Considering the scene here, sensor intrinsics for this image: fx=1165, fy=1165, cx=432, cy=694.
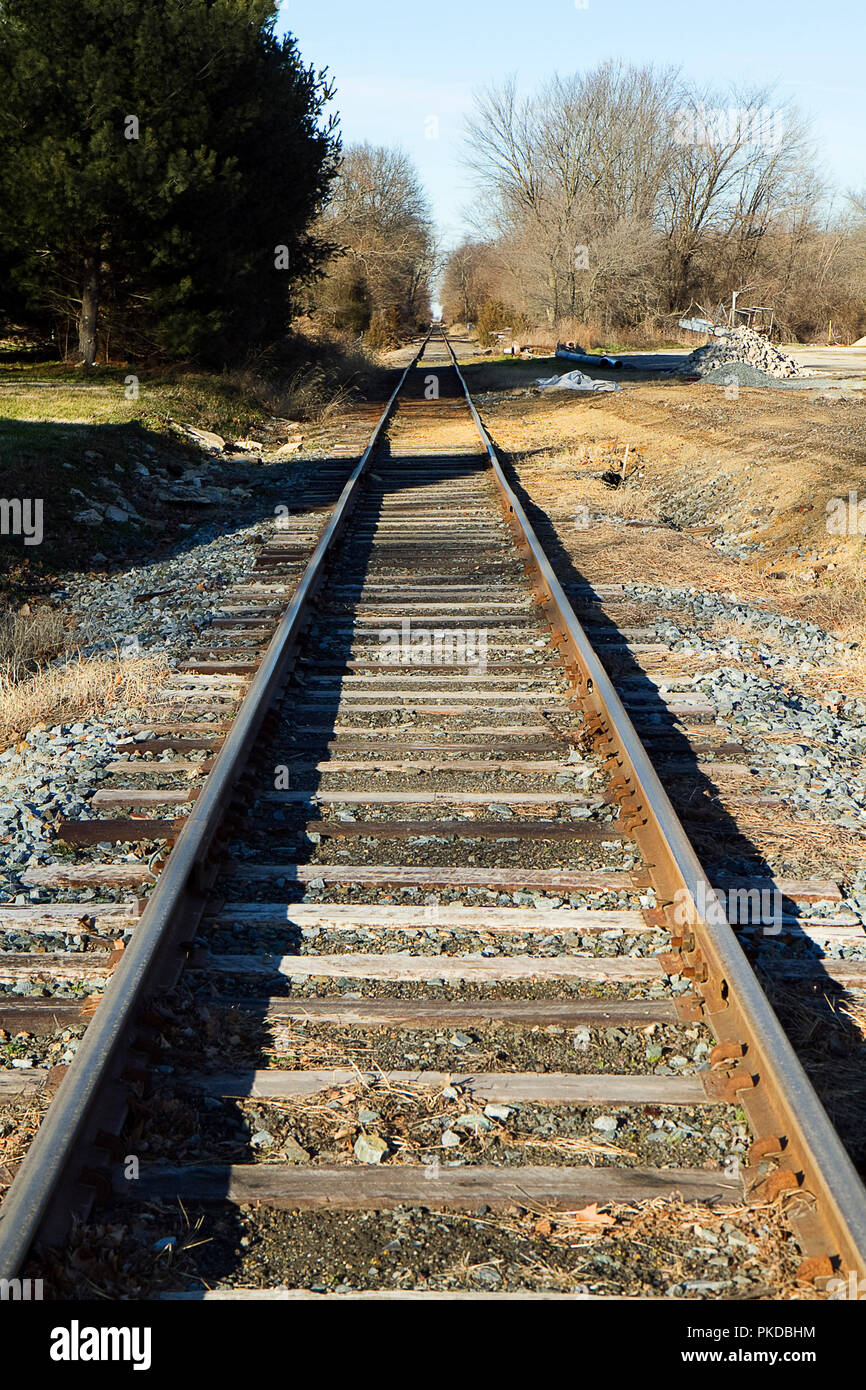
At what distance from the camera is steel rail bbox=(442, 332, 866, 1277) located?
2.32 metres

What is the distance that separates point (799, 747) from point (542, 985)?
93.8 inches

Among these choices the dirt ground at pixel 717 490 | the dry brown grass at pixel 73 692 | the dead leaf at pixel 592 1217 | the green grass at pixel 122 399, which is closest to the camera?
the dead leaf at pixel 592 1217

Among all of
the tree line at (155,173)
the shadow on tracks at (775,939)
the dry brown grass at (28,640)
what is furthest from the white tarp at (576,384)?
the shadow on tracks at (775,939)

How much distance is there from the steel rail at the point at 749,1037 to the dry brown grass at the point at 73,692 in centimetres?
247

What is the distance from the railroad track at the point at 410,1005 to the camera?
2.53 metres

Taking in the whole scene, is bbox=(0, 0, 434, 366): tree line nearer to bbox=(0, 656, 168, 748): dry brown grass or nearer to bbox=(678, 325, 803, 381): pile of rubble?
bbox=(678, 325, 803, 381): pile of rubble

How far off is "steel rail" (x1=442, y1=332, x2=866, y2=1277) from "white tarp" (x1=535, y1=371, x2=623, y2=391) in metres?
20.1

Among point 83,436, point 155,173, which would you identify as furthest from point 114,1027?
point 155,173

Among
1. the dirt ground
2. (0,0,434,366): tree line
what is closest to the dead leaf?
the dirt ground

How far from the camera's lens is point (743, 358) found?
26625mm

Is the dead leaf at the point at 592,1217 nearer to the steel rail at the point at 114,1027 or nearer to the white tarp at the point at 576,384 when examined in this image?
the steel rail at the point at 114,1027

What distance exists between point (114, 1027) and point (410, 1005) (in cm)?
83

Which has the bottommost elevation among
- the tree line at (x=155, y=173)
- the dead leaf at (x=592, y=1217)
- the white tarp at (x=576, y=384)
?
the dead leaf at (x=592, y=1217)

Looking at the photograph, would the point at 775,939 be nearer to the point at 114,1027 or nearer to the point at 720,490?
the point at 114,1027
